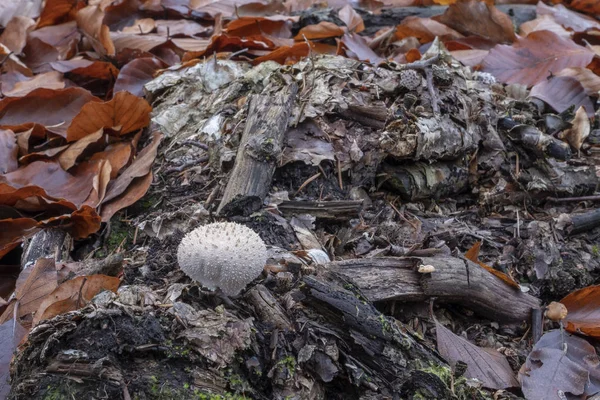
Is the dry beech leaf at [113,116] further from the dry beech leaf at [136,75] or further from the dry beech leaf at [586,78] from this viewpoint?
the dry beech leaf at [586,78]

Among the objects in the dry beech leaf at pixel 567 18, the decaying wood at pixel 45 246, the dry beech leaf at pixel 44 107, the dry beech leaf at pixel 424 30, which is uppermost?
the dry beech leaf at pixel 567 18

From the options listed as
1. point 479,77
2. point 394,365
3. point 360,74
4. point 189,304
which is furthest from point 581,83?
point 189,304

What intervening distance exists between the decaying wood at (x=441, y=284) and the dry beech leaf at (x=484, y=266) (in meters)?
0.02

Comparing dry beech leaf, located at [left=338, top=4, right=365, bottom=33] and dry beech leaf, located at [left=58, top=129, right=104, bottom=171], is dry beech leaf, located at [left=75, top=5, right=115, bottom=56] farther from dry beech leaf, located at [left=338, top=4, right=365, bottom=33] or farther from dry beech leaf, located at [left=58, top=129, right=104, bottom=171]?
dry beech leaf, located at [left=338, top=4, right=365, bottom=33]

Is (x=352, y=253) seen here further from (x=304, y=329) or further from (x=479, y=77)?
(x=479, y=77)

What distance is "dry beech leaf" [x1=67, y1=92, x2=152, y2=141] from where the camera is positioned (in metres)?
2.86

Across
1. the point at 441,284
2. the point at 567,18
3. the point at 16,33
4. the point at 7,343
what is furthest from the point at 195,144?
the point at 567,18

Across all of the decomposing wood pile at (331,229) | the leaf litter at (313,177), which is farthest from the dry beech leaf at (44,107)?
the decomposing wood pile at (331,229)

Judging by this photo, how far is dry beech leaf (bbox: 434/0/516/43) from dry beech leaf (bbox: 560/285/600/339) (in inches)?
90.7

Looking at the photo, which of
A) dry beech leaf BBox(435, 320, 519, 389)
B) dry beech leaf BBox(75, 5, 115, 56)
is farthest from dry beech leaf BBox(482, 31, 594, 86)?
dry beech leaf BBox(75, 5, 115, 56)

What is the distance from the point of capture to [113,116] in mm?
2945

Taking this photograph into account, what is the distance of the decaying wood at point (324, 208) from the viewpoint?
95.7 inches

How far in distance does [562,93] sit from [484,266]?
5.14 ft

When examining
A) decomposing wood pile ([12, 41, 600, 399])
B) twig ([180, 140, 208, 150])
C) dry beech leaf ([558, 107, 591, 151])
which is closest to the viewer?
decomposing wood pile ([12, 41, 600, 399])
